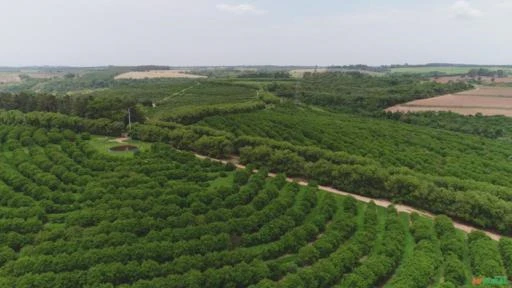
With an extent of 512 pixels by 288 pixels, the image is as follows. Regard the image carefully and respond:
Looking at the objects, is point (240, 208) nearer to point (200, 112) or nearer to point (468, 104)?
point (200, 112)

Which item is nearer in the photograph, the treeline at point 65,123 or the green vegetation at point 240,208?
the green vegetation at point 240,208

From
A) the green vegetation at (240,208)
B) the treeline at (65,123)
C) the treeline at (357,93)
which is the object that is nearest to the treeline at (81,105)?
the green vegetation at (240,208)

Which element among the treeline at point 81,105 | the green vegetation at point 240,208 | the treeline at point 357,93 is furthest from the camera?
the treeline at point 357,93

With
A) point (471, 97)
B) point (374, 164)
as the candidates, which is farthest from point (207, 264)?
point (471, 97)

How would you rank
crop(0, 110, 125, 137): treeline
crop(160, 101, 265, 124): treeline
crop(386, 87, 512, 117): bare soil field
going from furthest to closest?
crop(386, 87, 512, 117): bare soil field
crop(160, 101, 265, 124): treeline
crop(0, 110, 125, 137): treeline

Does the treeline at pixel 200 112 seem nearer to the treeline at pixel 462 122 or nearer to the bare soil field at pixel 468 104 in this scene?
the treeline at pixel 462 122

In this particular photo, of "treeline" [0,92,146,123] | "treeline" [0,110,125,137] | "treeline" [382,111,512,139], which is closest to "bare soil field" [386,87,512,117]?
"treeline" [382,111,512,139]

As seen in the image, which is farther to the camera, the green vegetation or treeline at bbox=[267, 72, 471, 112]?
A: treeline at bbox=[267, 72, 471, 112]

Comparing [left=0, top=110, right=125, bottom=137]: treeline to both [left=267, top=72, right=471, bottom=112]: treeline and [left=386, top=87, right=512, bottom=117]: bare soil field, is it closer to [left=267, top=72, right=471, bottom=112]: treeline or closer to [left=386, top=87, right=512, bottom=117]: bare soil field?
[left=267, top=72, right=471, bottom=112]: treeline

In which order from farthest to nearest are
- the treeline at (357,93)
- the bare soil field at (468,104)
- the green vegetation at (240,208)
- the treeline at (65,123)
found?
1. the treeline at (357,93)
2. the bare soil field at (468,104)
3. the treeline at (65,123)
4. the green vegetation at (240,208)

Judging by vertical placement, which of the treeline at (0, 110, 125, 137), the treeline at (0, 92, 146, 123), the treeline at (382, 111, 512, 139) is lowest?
the treeline at (382, 111, 512, 139)
